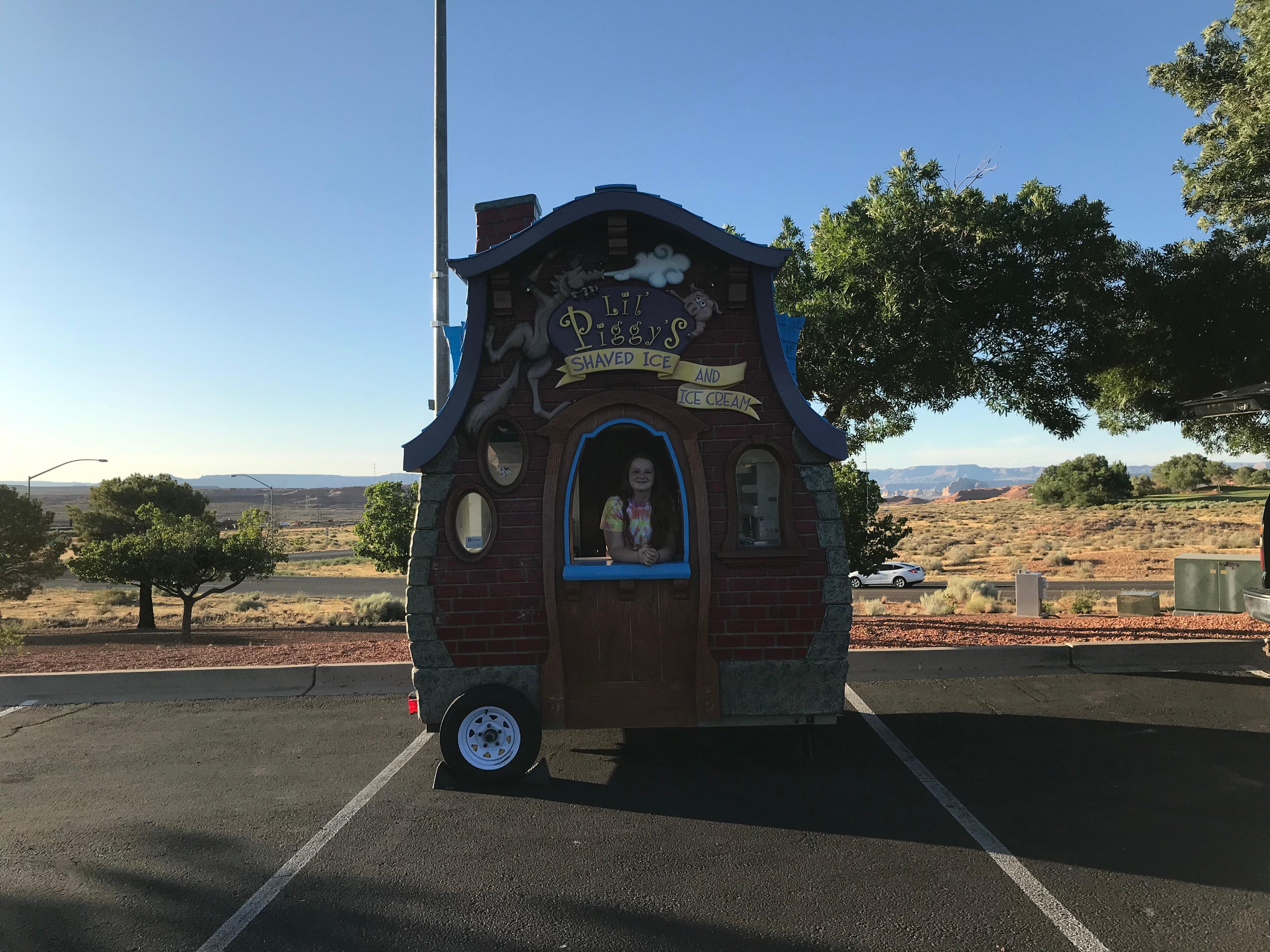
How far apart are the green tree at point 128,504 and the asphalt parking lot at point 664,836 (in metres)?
29.2

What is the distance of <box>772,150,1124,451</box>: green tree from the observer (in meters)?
9.51

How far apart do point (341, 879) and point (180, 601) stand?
113 ft

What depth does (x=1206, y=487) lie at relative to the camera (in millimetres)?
73688

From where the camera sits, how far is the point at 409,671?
8492 mm

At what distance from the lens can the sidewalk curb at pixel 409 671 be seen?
8422 mm

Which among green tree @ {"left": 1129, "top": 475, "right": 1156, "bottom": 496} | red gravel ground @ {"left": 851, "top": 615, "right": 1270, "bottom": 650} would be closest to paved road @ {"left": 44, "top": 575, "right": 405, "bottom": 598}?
red gravel ground @ {"left": 851, "top": 615, "right": 1270, "bottom": 650}

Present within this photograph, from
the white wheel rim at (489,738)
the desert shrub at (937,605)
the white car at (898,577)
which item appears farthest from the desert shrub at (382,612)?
the white car at (898,577)

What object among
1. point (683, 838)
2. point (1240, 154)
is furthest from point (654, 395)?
point (1240, 154)

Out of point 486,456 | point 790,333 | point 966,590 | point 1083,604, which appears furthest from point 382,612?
point 790,333

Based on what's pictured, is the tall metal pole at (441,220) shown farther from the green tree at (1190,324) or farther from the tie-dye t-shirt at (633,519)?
the green tree at (1190,324)

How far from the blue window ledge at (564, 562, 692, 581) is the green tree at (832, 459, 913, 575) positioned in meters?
5.84

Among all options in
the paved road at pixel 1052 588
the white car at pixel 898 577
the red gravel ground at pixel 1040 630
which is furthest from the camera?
the white car at pixel 898 577

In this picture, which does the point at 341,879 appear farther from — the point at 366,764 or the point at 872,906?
the point at 872,906

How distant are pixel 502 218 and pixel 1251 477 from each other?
3929 inches
